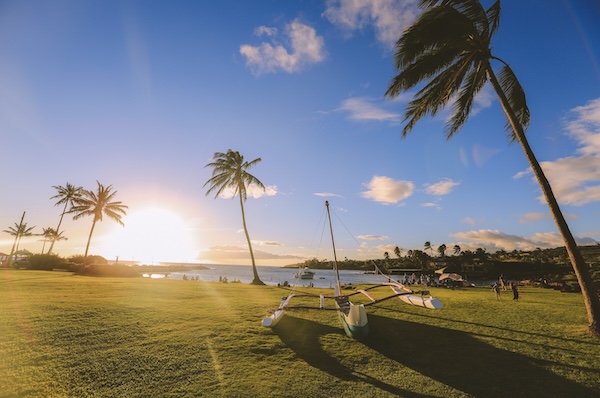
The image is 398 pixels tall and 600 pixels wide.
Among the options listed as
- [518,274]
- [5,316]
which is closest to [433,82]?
[5,316]

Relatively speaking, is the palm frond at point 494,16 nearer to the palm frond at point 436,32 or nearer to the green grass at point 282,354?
the palm frond at point 436,32

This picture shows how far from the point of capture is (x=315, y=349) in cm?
959

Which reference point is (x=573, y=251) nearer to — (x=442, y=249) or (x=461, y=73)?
(x=461, y=73)

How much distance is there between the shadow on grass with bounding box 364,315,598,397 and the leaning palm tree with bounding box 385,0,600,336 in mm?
4635

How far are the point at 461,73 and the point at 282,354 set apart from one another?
15.4 metres

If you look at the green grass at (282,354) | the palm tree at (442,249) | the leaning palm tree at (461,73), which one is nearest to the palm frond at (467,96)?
the leaning palm tree at (461,73)

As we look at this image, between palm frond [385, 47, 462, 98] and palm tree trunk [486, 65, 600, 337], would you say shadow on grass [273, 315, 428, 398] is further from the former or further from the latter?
palm frond [385, 47, 462, 98]

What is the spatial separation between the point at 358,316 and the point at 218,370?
5217 mm

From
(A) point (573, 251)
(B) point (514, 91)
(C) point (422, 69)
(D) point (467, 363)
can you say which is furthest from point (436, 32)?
(D) point (467, 363)

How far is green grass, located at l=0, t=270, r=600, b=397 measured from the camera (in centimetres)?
675

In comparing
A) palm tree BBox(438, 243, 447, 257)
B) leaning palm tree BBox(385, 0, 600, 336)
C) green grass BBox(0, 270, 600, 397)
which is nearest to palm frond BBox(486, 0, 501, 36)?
leaning palm tree BBox(385, 0, 600, 336)

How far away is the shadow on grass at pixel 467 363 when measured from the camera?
22.7ft

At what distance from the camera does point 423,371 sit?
800cm

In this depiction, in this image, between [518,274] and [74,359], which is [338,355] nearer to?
[74,359]
